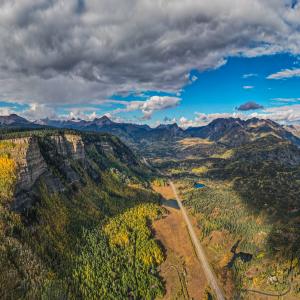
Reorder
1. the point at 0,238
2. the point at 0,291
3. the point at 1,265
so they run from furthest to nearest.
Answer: the point at 0,238 < the point at 1,265 < the point at 0,291

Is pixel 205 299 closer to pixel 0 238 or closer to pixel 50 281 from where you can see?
pixel 50 281

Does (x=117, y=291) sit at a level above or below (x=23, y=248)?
below

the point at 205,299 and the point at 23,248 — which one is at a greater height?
the point at 23,248

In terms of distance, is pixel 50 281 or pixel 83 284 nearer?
pixel 50 281

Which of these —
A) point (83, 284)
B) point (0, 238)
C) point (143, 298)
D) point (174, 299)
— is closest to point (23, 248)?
point (0, 238)

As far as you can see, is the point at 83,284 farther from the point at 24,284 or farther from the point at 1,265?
the point at 1,265

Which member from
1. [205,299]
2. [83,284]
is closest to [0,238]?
[83,284]

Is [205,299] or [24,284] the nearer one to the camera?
[24,284]

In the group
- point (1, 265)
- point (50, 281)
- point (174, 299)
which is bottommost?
point (174, 299)

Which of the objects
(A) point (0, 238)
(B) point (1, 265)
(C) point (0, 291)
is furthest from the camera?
(A) point (0, 238)
